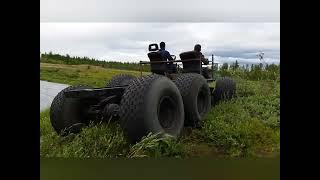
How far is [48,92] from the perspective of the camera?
4.80 meters

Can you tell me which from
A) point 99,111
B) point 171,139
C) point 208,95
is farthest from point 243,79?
point 99,111

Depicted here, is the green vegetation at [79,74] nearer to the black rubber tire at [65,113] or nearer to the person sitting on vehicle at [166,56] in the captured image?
the black rubber tire at [65,113]

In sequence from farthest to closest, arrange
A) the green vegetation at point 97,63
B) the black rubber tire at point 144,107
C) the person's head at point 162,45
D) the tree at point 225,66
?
the tree at point 225,66
the green vegetation at point 97,63
the person's head at point 162,45
the black rubber tire at point 144,107

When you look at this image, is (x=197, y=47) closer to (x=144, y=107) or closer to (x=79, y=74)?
(x=144, y=107)

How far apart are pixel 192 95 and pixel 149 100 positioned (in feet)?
3.11

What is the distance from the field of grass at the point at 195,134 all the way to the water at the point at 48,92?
0.06 meters

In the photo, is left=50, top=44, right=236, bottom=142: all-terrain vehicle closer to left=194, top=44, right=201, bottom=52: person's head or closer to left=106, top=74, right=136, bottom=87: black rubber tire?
left=106, top=74, right=136, bottom=87: black rubber tire

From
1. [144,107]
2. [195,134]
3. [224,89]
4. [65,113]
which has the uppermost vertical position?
[224,89]

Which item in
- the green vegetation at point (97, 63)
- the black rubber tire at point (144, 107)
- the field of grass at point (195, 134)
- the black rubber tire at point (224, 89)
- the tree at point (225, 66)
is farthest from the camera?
the black rubber tire at point (224, 89)

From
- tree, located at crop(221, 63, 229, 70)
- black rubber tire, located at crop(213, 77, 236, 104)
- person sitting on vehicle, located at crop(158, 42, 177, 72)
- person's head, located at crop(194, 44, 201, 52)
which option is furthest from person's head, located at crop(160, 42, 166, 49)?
black rubber tire, located at crop(213, 77, 236, 104)

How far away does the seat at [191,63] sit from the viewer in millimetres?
4871

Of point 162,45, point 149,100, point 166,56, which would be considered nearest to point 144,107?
Result: point 149,100

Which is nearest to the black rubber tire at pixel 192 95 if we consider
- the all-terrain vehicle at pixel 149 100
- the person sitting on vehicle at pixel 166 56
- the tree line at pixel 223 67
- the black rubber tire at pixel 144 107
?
the all-terrain vehicle at pixel 149 100

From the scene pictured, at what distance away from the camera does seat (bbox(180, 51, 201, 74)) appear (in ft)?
16.0
